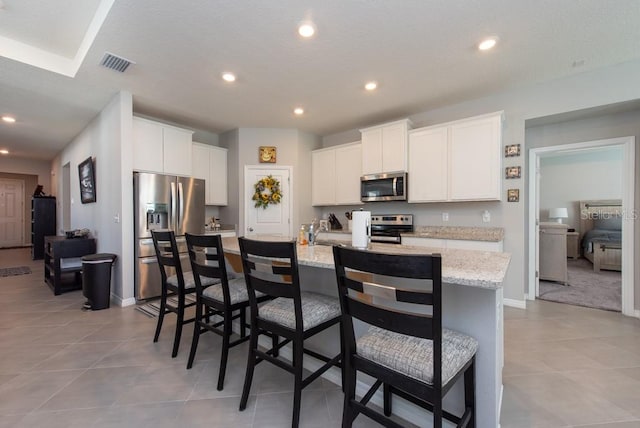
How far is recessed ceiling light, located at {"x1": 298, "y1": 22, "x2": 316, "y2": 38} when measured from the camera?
88.3 inches

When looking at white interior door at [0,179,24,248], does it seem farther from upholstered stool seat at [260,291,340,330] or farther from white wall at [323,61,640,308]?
white wall at [323,61,640,308]

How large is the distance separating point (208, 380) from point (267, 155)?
3669mm

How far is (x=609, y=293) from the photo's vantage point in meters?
3.96

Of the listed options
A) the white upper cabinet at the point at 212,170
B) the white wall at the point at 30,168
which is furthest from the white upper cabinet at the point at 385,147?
the white wall at the point at 30,168

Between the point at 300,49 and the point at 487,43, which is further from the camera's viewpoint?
the point at 300,49

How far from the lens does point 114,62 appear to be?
2777mm

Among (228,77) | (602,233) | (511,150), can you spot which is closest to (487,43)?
(511,150)

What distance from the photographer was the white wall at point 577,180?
251 inches

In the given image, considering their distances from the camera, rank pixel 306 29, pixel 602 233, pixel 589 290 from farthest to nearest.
A: pixel 602 233 < pixel 589 290 < pixel 306 29

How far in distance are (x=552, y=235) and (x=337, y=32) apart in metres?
4.47

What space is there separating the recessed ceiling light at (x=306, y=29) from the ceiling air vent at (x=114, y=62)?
5.86 feet

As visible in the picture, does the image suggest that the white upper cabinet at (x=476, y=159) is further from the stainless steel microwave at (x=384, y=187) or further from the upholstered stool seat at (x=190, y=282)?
the upholstered stool seat at (x=190, y=282)

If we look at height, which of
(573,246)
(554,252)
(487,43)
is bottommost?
(573,246)

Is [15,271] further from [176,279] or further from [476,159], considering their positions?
[476,159]
